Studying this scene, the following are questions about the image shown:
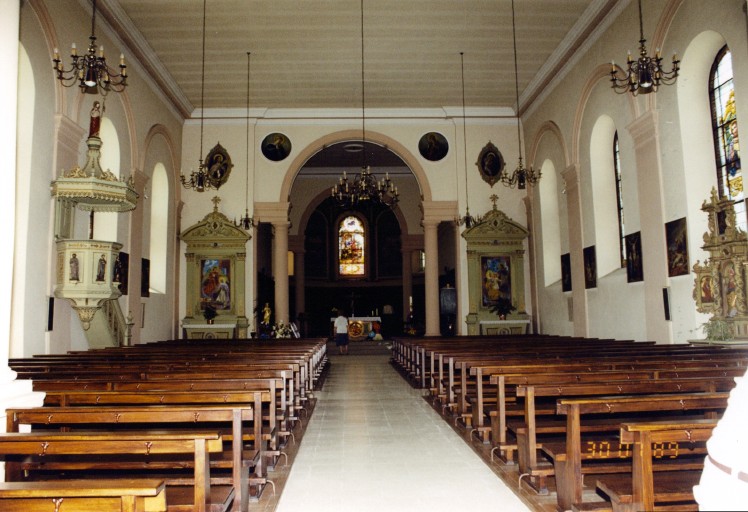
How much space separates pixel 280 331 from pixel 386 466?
9979 mm

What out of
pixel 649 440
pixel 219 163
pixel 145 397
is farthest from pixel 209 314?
pixel 649 440

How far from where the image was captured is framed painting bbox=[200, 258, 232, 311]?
14750 millimetres

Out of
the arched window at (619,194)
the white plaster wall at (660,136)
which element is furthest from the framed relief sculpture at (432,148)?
the arched window at (619,194)

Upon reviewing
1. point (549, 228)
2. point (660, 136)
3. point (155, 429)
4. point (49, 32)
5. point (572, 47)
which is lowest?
point (155, 429)

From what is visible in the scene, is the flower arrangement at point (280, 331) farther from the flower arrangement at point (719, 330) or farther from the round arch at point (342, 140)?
the flower arrangement at point (719, 330)

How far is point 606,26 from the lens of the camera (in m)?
10.5

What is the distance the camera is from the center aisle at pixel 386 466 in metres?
3.81

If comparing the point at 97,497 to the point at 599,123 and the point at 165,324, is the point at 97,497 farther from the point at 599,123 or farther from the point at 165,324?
the point at 165,324

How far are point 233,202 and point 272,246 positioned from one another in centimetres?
782

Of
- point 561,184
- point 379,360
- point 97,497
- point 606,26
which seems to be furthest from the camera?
point 379,360

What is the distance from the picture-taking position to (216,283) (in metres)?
14.8

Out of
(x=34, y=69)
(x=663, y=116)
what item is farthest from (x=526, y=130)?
(x=34, y=69)

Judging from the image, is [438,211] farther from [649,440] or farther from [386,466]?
[649,440]

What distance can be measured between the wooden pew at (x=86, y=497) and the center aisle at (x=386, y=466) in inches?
73.8
